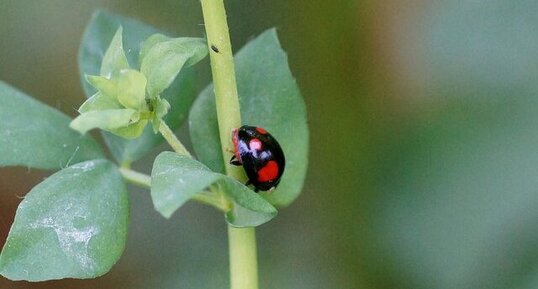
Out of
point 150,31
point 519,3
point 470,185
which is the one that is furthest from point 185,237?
point 519,3

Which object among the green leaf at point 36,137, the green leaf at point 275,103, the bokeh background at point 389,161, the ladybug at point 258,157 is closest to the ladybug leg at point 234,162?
the ladybug at point 258,157

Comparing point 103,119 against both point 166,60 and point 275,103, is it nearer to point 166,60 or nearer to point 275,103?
point 166,60

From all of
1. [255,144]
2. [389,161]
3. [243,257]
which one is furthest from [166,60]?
[389,161]

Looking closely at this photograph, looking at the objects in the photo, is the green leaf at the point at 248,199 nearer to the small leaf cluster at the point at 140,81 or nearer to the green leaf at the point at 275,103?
the small leaf cluster at the point at 140,81

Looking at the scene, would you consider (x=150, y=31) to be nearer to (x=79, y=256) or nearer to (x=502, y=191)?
(x=79, y=256)

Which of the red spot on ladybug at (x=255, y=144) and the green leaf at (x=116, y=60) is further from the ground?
the green leaf at (x=116, y=60)

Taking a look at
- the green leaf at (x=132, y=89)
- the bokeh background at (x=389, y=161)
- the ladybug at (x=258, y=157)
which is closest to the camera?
the green leaf at (x=132, y=89)

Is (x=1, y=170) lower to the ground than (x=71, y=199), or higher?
lower
